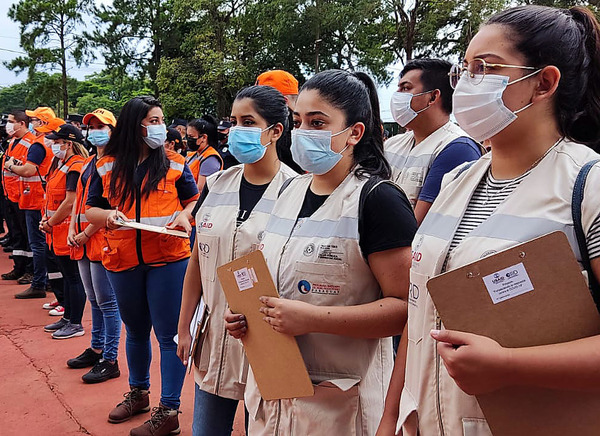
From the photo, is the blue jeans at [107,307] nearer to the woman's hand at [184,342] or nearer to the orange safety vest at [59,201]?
the orange safety vest at [59,201]

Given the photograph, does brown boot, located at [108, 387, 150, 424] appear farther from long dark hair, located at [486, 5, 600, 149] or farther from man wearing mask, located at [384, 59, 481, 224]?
long dark hair, located at [486, 5, 600, 149]

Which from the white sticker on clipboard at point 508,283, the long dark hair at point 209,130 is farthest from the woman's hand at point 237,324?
the long dark hair at point 209,130

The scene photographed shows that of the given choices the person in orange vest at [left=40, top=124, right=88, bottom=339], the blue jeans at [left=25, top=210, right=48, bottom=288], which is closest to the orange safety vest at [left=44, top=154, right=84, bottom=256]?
the person in orange vest at [left=40, top=124, right=88, bottom=339]

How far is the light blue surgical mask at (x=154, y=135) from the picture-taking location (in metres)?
3.41

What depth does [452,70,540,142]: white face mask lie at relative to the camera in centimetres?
134

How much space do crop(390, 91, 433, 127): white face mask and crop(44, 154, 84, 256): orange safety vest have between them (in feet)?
9.98

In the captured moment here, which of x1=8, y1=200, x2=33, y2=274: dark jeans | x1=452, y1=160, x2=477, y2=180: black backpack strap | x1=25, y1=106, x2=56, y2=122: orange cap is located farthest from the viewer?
x1=8, y1=200, x2=33, y2=274: dark jeans

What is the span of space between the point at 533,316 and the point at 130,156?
9.19ft

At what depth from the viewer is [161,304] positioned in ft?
10.8

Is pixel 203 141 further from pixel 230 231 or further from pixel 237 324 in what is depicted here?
pixel 237 324

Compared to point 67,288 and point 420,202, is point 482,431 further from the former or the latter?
point 67,288

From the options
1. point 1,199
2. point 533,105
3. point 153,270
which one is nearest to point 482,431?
point 533,105

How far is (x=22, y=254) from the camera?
751 centimetres

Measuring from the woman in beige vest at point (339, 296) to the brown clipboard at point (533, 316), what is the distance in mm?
525
